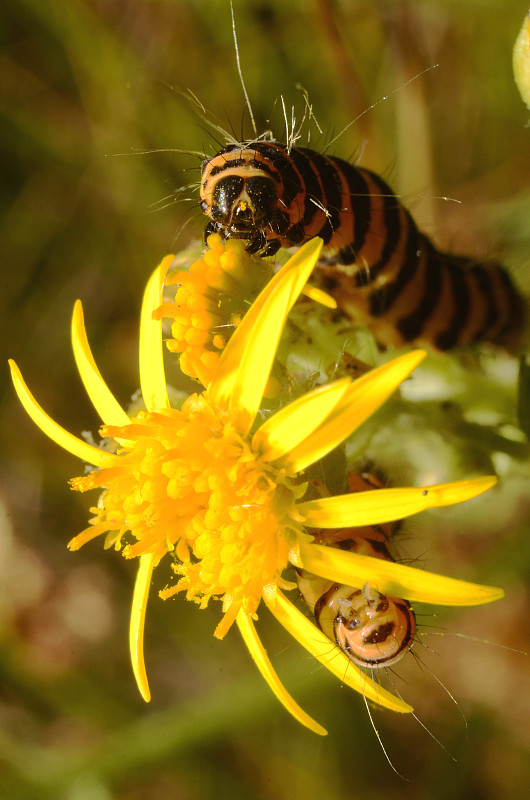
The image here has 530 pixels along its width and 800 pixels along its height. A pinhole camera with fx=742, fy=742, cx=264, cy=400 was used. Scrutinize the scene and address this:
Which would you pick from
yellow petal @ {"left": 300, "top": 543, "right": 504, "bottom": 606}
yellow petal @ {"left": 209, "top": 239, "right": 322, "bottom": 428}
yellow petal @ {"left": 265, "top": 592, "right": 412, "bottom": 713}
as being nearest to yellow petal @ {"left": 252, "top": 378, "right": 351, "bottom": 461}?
yellow petal @ {"left": 209, "top": 239, "right": 322, "bottom": 428}

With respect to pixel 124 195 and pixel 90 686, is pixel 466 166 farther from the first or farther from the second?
pixel 90 686

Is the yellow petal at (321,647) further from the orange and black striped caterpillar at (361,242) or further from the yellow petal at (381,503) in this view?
the orange and black striped caterpillar at (361,242)

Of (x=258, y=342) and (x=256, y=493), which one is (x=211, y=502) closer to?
(x=256, y=493)

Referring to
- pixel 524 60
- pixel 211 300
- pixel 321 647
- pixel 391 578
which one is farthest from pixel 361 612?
pixel 524 60

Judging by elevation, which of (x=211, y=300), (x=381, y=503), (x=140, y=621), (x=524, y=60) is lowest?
(x=140, y=621)

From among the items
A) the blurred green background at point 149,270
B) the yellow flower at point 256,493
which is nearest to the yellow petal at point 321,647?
the yellow flower at point 256,493

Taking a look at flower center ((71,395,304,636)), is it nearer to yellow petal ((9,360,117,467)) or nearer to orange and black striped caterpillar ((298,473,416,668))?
orange and black striped caterpillar ((298,473,416,668))
